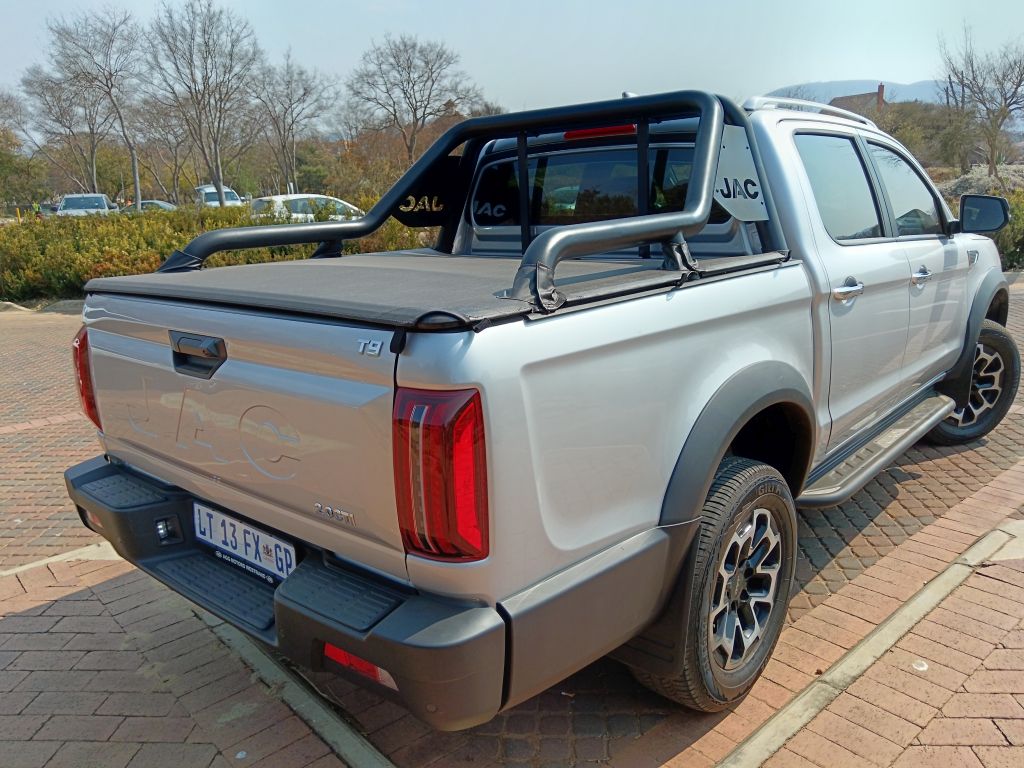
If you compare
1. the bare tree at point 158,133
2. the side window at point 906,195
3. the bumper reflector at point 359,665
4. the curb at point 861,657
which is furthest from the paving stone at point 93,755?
the bare tree at point 158,133

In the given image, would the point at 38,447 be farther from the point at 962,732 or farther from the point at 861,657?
the point at 962,732

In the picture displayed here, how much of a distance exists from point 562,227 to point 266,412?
36.8 inches

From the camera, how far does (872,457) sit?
348 centimetres

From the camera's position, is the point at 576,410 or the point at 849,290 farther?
the point at 849,290

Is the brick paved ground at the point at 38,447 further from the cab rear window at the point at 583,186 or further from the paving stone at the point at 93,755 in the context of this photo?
the cab rear window at the point at 583,186

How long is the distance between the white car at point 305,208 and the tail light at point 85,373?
10.2 meters

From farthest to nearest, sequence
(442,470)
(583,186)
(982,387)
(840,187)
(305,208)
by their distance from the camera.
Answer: (305,208), (982,387), (583,186), (840,187), (442,470)

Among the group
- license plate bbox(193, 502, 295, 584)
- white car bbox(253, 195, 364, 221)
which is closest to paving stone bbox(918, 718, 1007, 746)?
license plate bbox(193, 502, 295, 584)

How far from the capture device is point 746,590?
105 inches

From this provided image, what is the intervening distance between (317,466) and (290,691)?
4.24ft

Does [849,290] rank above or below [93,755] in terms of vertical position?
above

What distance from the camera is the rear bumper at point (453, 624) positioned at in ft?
5.78

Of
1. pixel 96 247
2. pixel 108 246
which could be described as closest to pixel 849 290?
pixel 108 246

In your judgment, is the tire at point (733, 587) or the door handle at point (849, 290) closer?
the tire at point (733, 587)
